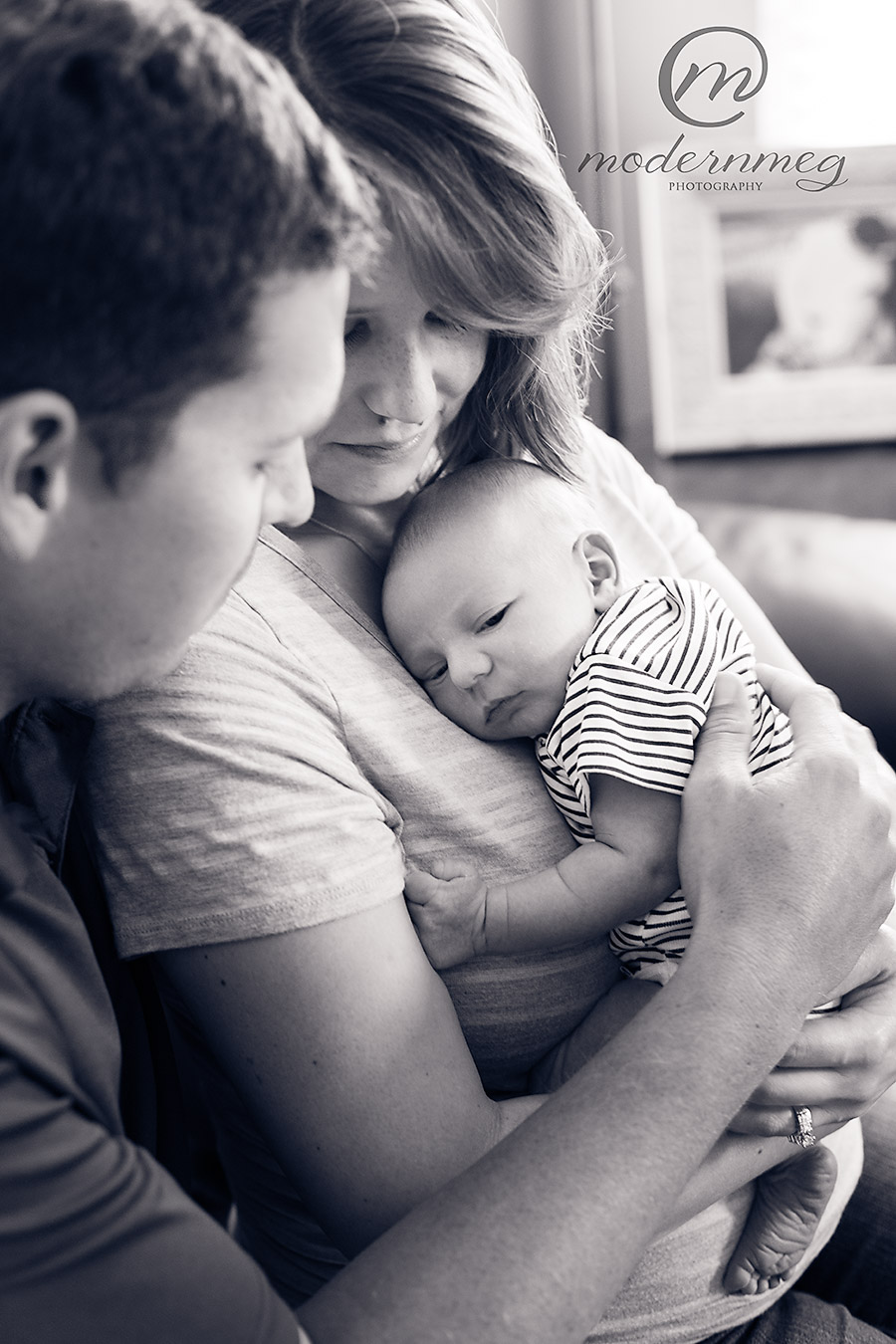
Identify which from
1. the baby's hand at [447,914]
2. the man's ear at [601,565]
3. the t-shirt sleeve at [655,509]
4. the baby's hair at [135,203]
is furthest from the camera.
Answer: the t-shirt sleeve at [655,509]

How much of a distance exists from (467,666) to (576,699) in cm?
10

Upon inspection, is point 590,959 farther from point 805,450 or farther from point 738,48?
point 738,48

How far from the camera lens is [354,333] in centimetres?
96

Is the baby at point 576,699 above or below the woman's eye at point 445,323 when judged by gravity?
below

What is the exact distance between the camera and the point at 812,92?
7.71 ft

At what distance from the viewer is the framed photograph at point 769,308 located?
7.95 feet

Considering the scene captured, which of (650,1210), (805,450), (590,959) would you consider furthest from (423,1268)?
(805,450)

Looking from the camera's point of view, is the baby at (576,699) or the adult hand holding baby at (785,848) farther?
the baby at (576,699)

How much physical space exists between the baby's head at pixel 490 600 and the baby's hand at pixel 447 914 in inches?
6.6

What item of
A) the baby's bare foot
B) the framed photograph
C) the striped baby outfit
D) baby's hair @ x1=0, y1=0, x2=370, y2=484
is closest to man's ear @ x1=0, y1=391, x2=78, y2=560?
baby's hair @ x1=0, y1=0, x2=370, y2=484

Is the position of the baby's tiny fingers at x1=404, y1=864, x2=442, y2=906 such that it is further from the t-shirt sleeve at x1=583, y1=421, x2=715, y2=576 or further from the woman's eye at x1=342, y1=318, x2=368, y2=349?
the t-shirt sleeve at x1=583, y1=421, x2=715, y2=576

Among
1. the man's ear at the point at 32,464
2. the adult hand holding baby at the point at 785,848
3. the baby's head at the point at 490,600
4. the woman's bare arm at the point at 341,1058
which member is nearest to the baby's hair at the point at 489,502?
the baby's head at the point at 490,600

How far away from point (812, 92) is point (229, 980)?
2.23 m

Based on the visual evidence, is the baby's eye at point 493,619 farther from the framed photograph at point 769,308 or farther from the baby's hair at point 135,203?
the framed photograph at point 769,308
